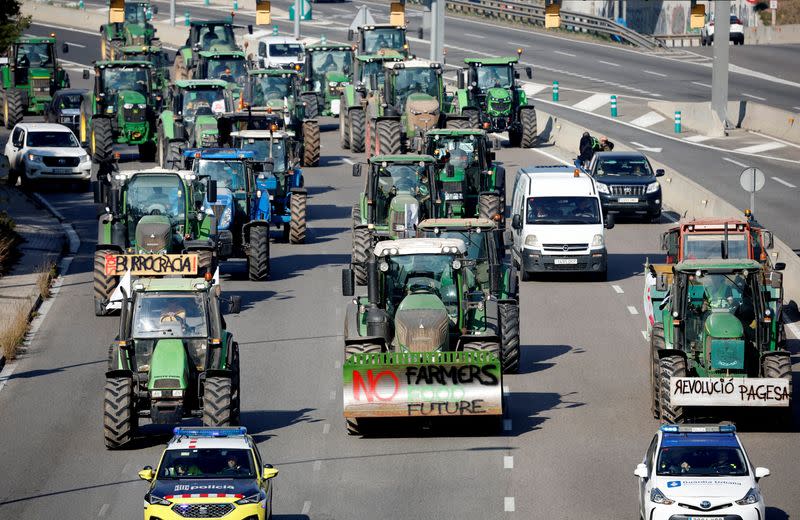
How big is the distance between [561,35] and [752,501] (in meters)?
74.0

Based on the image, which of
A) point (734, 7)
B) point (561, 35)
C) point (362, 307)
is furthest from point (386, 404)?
point (734, 7)

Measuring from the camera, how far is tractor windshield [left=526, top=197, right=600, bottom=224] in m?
37.8

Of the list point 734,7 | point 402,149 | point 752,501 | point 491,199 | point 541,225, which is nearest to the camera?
point 752,501

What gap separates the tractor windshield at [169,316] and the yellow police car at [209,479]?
3.62 m

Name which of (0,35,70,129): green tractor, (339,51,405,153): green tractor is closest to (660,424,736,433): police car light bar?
(339,51,405,153): green tractor

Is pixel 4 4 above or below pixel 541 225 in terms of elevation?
above

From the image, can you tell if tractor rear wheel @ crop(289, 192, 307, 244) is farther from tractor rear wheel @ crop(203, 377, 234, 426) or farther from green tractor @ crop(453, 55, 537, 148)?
tractor rear wheel @ crop(203, 377, 234, 426)

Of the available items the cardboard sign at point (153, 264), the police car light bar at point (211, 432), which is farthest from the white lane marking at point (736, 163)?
the police car light bar at point (211, 432)

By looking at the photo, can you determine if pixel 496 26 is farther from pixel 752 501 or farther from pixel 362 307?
pixel 752 501

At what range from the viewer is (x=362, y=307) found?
26.7 meters

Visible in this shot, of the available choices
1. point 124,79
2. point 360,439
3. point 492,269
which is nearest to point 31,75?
Result: point 124,79

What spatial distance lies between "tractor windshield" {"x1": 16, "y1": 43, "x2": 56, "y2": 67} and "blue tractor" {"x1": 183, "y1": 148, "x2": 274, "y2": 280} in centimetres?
2443

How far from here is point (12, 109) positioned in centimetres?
5962

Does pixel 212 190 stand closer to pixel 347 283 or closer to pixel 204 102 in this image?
pixel 347 283
